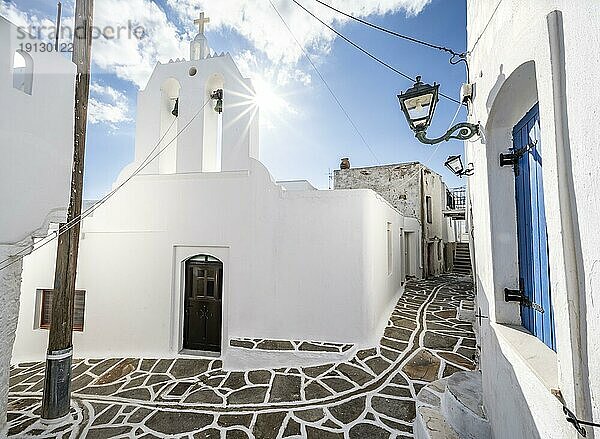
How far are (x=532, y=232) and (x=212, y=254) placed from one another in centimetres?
725

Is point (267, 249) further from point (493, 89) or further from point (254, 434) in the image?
point (493, 89)

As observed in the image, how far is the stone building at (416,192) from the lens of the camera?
19438 millimetres

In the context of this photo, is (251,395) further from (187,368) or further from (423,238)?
(423,238)

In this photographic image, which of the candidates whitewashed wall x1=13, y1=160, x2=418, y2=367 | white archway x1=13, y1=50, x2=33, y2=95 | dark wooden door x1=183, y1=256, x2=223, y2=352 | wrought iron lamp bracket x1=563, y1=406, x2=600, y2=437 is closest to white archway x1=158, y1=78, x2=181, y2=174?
A: whitewashed wall x1=13, y1=160, x2=418, y2=367

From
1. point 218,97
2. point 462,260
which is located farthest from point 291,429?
point 462,260

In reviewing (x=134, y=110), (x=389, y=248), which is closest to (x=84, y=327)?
(x=134, y=110)

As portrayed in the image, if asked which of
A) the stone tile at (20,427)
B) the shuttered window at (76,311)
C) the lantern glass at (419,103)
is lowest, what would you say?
the stone tile at (20,427)

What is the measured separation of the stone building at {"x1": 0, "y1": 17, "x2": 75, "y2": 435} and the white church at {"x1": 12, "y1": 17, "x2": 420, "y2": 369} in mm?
3031

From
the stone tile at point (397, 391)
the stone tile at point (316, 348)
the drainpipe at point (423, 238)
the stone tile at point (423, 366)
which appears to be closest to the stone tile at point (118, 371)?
the stone tile at point (316, 348)

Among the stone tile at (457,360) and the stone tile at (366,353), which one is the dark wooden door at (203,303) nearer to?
the stone tile at (366,353)

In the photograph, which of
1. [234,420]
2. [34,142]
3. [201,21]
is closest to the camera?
[34,142]

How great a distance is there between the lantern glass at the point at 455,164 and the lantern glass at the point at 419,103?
209cm

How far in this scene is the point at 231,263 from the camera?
8.02 metres

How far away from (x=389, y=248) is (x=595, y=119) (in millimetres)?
10673
